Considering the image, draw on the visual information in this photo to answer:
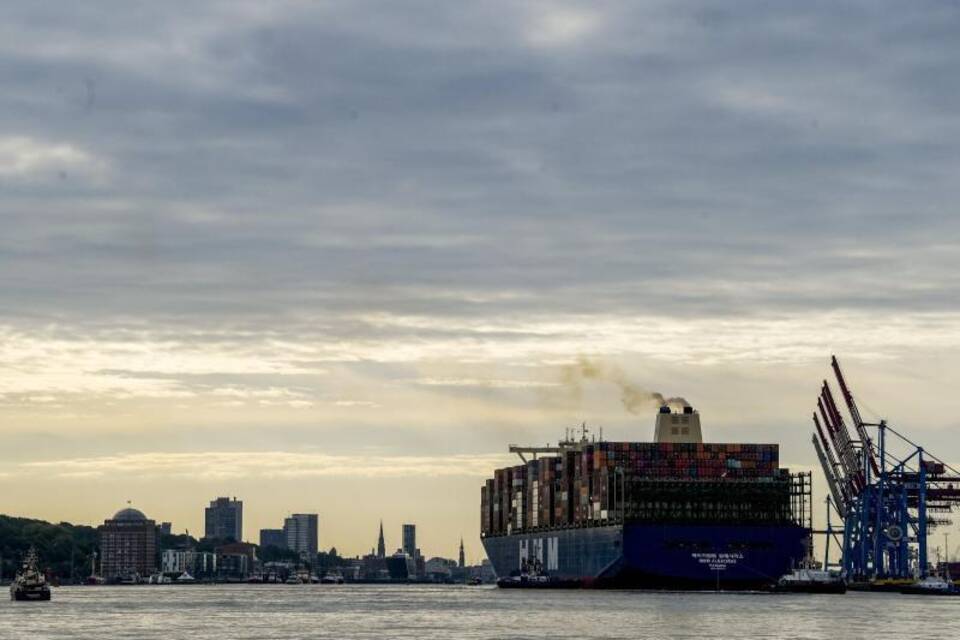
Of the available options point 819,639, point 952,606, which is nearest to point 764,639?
point 819,639

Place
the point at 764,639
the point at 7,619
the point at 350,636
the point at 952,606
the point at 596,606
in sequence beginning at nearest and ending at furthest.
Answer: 1. the point at 764,639
2. the point at 350,636
3. the point at 7,619
4. the point at 596,606
5. the point at 952,606

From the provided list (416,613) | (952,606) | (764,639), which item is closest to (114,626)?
(416,613)

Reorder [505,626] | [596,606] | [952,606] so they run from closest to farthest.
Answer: [505,626], [596,606], [952,606]

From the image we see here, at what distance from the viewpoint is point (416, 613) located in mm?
189250

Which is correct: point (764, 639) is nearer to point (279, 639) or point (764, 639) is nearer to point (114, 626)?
point (279, 639)

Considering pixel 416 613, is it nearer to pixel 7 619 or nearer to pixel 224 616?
pixel 224 616

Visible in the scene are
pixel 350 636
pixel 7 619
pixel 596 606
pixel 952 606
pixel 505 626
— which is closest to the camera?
pixel 350 636

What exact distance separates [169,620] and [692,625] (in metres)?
53.3

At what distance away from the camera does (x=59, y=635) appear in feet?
458

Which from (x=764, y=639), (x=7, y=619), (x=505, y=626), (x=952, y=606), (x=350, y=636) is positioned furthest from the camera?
(x=952, y=606)

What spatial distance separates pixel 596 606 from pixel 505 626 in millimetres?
33825

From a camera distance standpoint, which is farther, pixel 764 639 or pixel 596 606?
pixel 596 606

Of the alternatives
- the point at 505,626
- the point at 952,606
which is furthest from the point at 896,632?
the point at 952,606

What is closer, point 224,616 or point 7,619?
point 7,619
